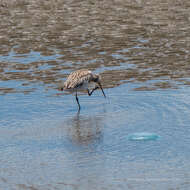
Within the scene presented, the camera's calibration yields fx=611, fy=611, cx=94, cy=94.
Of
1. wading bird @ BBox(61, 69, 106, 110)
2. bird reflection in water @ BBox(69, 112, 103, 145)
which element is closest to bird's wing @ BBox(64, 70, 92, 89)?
wading bird @ BBox(61, 69, 106, 110)

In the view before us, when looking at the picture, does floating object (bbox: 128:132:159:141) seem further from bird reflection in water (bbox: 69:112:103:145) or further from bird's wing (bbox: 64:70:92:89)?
bird's wing (bbox: 64:70:92:89)

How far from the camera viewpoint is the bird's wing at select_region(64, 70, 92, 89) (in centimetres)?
1252

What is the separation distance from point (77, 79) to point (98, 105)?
0.70 m

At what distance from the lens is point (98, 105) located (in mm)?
12523

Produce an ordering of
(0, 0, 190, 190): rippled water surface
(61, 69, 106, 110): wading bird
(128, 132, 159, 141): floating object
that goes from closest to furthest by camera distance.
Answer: (0, 0, 190, 190): rippled water surface → (128, 132, 159, 141): floating object → (61, 69, 106, 110): wading bird

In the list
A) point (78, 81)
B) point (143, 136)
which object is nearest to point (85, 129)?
point (143, 136)

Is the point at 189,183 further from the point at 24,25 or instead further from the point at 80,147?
the point at 24,25

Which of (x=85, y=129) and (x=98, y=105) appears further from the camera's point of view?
(x=98, y=105)

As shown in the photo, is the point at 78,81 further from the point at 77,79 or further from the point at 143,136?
the point at 143,136

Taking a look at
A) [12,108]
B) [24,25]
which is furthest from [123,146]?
[24,25]

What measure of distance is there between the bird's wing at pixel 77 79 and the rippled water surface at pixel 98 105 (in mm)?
436

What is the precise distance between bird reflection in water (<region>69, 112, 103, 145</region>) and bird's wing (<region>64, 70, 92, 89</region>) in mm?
790

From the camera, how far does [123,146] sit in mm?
9719

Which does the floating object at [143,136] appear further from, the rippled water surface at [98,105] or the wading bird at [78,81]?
the wading bird at [78,81]
